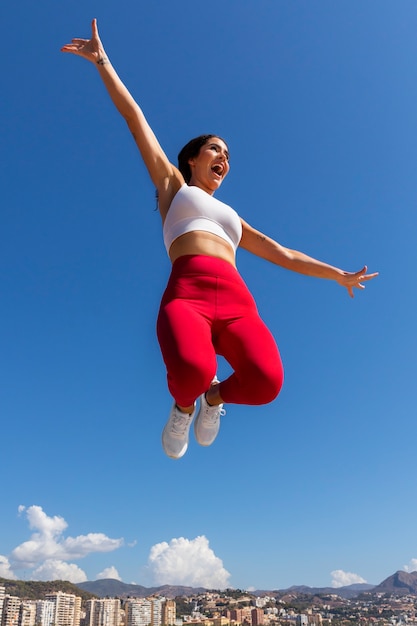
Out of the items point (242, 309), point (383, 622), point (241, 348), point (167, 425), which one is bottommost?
point (383, 622)

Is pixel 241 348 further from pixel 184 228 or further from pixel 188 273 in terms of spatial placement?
pixel 184 228

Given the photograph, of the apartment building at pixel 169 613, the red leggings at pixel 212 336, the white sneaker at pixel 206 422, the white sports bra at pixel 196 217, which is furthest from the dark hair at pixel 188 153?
the apartment building at pixel 169 613

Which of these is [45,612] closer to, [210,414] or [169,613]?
[169,613]

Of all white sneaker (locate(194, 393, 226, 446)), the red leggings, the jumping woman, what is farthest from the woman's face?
white sneaker (locate(194, 393, 226, 446))

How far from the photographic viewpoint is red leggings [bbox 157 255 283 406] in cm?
291

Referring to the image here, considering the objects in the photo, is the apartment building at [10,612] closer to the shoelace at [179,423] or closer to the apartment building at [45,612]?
the apartment building at [45,612]

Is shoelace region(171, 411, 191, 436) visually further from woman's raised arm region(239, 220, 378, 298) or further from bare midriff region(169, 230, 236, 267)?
woman's raised arm region(239, 220, 378, 298)

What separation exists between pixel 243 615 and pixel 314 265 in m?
109

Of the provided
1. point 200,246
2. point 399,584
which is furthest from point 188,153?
point 399,584

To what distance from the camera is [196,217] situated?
357cm

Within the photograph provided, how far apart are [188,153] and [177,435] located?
2.12 metres

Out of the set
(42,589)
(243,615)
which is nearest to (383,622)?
(243,615)

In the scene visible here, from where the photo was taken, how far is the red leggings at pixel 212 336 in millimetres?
2914

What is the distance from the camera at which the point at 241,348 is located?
10.2ft
